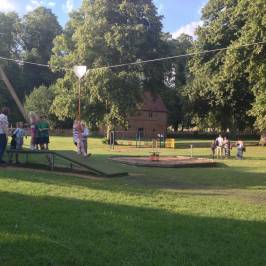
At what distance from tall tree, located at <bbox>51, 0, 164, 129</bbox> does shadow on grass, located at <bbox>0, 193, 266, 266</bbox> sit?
136ft

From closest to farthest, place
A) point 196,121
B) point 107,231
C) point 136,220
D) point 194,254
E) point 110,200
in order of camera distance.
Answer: point 194,254 < point 107,231 < point 136,220 < point 110,200 < point 196,121

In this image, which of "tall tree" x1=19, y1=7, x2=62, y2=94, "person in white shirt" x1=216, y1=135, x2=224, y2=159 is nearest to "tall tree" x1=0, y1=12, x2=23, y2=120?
"tall tree" x1=19, y1=7, x2=62, y2=94

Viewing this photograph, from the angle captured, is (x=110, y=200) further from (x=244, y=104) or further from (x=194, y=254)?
(x=244, y=104)

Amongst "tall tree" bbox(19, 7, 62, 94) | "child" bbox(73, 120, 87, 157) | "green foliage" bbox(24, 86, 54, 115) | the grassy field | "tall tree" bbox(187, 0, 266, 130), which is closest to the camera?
the grassy field

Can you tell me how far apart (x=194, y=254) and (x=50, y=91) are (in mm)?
73319

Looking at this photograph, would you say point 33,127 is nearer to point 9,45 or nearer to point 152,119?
point 152,119

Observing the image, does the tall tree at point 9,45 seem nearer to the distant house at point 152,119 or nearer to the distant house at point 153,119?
the distant house at point 152,119

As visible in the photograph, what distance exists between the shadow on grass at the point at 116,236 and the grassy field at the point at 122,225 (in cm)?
1

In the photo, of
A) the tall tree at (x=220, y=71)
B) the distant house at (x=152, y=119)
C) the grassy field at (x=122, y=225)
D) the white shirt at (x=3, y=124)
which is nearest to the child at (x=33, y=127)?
the white shirt at (x=3, y=124)

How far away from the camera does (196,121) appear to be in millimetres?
66000

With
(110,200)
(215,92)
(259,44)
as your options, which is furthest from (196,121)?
(110,200)

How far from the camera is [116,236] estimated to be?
7.25 m

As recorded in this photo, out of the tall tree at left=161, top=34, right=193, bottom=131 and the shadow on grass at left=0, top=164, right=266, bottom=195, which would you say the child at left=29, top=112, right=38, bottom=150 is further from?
the tall tree at left=161, top=34, right=193, bottom=131

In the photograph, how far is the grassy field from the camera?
6254mm
